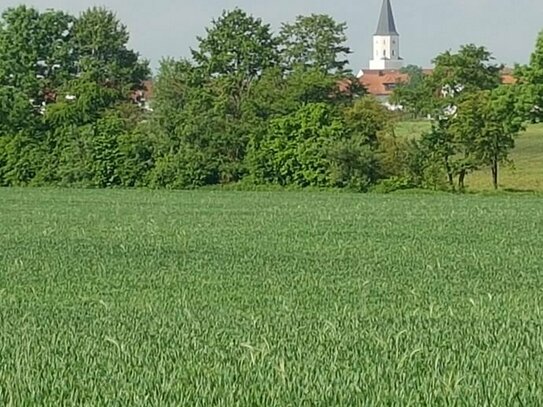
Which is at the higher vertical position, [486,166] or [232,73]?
[232,73]

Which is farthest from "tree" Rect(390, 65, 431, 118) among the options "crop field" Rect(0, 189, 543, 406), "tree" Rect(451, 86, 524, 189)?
"crop field" Rect(0, 189, 543, 406)

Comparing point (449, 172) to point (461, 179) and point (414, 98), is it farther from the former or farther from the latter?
point (414, 98)

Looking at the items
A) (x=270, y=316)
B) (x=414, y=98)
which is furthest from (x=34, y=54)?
(x=270, y=316)

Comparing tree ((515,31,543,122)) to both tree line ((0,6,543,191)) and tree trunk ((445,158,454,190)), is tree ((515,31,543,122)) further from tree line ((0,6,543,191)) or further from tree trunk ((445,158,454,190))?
tree trunk ((445,158,454,190))

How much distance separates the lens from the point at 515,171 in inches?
2677

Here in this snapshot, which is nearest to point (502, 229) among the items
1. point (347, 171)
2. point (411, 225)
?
point (411, 225)

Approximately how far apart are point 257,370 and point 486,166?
2205 inches

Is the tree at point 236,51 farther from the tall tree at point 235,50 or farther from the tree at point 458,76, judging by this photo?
the tree at point 458,76

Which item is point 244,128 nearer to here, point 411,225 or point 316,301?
point 411,225

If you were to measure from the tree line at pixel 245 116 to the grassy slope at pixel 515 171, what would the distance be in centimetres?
148

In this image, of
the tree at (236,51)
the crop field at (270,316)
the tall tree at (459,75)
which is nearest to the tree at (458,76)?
the tall tree at (459,75)

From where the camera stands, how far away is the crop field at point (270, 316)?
6.99 meters

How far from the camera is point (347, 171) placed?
6150 centimetres

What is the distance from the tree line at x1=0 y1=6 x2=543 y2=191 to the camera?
61.7 metres
